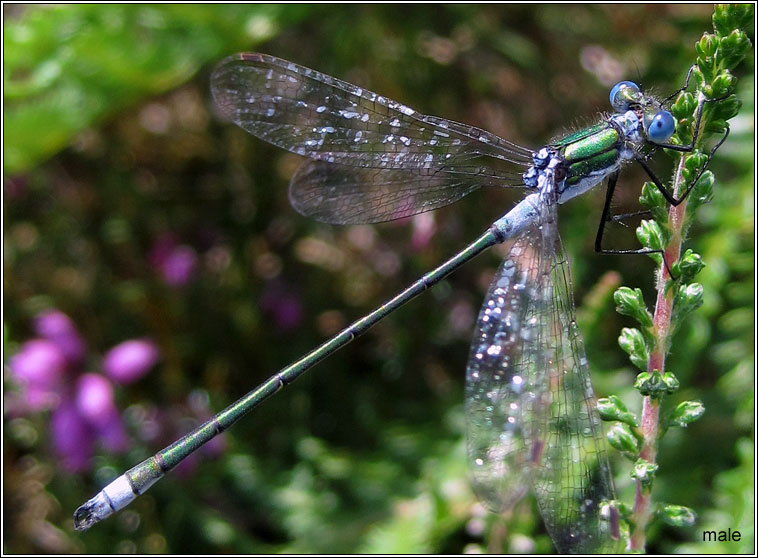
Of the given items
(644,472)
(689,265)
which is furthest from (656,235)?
(644,472)

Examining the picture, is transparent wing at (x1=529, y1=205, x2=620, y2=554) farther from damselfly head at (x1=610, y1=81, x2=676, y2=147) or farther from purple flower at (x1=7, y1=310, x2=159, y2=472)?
purple flower at (x1=7, y1=310, x2=159, y2=472)

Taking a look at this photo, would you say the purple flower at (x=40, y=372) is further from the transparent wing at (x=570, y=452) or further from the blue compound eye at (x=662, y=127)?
the blue compound eye at (x=662, y=127)

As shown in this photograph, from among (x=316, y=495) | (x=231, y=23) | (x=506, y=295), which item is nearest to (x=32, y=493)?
(x=316, y=495)

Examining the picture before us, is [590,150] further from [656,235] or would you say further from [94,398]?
[94,398]

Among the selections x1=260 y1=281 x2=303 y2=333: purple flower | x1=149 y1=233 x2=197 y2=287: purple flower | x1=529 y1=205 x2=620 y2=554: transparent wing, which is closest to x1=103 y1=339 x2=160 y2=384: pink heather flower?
x1=149 y1=233 x2=197 y2=287: purple flower

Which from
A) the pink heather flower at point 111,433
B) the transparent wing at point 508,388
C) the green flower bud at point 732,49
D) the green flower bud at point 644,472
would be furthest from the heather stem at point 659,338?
the pink heather flower at point 111,433

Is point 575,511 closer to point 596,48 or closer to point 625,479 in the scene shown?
point 625,479
